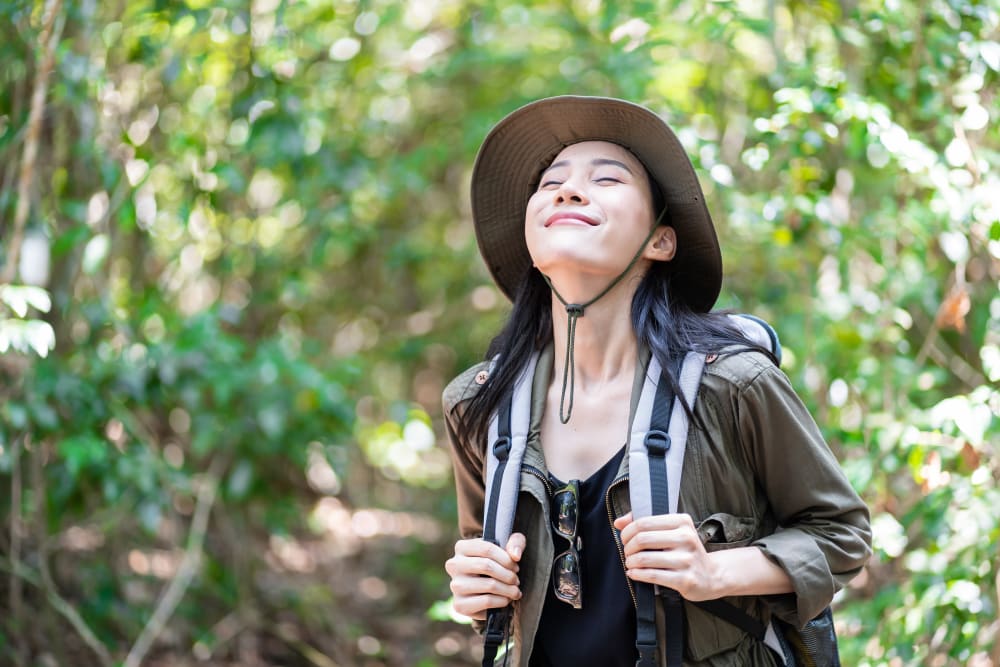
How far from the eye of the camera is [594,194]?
2.09 meters

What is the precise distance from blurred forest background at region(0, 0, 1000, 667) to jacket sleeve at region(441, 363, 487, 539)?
859 mm

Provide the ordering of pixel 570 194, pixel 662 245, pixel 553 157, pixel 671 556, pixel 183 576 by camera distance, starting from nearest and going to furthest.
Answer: pixel 671 556, pixel 570 194, pixel 662 245, pixel 553 157, pixel 183 576

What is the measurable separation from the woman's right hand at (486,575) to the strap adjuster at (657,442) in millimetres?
322

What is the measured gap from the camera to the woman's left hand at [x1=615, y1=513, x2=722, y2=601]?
176 cm

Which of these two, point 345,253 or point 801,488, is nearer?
point 801,488

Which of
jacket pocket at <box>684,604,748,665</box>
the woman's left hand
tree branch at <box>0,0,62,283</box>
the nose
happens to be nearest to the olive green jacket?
jacket pocket at <box>684,604,748,665</box>

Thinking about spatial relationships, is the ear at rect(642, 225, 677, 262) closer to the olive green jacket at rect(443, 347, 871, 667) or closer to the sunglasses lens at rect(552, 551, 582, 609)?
the olive green jacket at rect(443, 347, 871, 667)

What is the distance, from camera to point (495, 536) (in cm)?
195

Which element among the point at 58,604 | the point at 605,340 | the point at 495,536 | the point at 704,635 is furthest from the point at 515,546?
the point at 58,604

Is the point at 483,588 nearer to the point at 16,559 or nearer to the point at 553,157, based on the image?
the point at 553,157

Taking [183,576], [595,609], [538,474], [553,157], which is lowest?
[183,576]

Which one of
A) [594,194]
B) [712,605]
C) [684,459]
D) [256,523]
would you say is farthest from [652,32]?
[256,523]

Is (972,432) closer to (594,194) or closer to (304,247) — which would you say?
(594,194)

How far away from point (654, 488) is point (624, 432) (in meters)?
0.23
